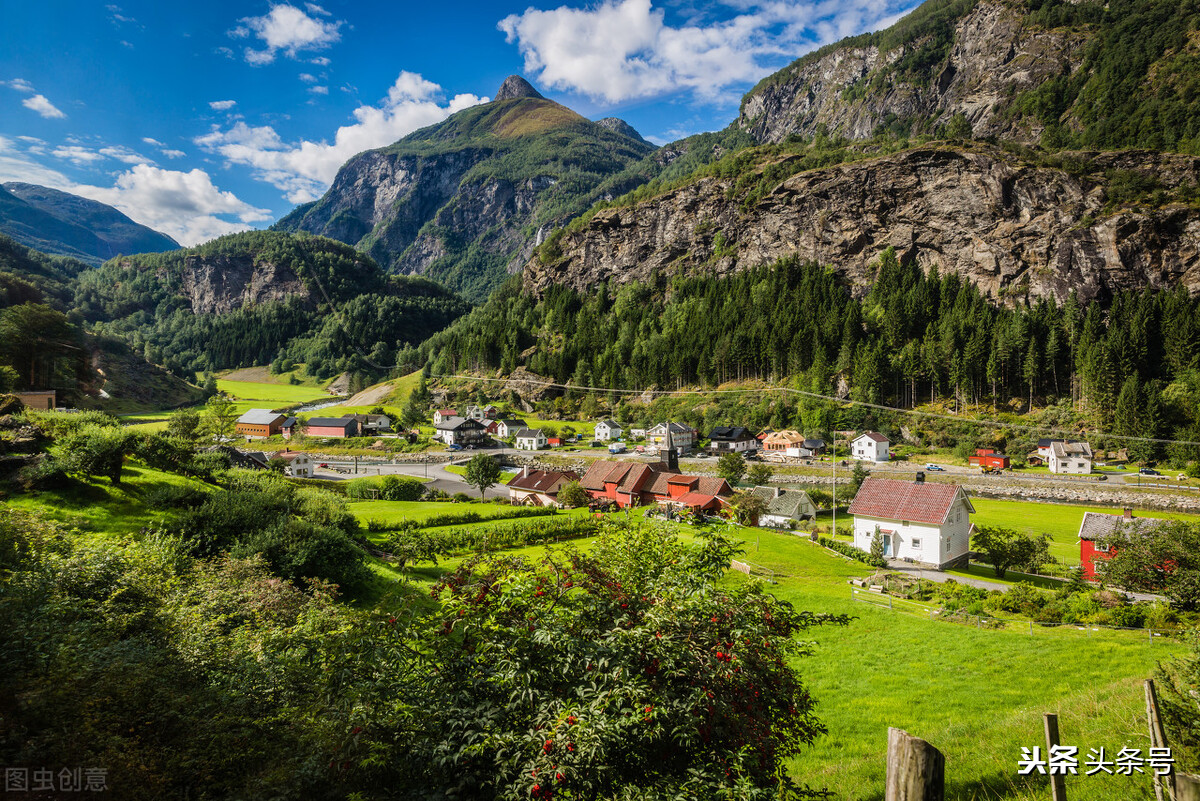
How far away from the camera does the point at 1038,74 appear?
131250 mm

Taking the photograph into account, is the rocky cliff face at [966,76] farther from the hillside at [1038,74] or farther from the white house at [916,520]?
the white house at [916,520]

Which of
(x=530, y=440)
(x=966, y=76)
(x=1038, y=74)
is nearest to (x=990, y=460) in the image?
(x=530, y=440)

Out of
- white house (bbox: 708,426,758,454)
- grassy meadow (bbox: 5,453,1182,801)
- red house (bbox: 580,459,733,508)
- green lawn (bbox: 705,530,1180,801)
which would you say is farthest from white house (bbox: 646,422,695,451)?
green lawn (bbox: 705,530,1180,801)

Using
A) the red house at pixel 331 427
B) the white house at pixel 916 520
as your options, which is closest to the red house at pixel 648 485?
the white house at pixel 916 520

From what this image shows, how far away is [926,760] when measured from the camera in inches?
132

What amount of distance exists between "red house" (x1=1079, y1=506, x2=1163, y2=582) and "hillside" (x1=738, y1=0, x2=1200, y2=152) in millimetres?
119294

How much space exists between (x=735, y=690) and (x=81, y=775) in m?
6.11

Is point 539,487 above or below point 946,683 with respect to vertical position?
below

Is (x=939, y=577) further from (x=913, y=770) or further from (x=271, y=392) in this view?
(x=271, y=392)

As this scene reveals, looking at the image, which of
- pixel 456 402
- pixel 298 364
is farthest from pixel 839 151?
pixel 298 364

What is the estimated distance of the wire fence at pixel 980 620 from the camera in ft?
54.3

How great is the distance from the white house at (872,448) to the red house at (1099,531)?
39386 mm

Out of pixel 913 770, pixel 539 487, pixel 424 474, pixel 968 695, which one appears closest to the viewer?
pixel 913 770

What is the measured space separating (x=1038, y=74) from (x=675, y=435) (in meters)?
150
